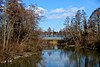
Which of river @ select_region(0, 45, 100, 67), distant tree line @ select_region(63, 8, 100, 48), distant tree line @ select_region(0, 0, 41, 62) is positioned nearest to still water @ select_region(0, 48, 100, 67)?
river @ select_region(0, 45, 100, 67)

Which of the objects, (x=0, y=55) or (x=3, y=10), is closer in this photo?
(x=0, y=55)

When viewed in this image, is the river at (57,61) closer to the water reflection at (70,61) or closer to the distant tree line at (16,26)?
the water reflection at (70,61)

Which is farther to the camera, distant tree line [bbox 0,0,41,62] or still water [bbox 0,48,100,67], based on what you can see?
distant tree line [bbox 0,0,41,62]

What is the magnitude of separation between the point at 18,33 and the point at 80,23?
36.7 meters

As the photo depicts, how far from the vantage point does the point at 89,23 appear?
3041 inches

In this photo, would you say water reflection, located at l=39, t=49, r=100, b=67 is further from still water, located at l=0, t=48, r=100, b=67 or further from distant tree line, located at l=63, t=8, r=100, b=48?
distant tree line, located at l=63, t=8, r=100, b=48

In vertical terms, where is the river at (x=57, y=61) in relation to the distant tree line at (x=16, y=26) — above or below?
below

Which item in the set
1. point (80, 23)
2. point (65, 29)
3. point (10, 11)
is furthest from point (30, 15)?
point (65, 29)

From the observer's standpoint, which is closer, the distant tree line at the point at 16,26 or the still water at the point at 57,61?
the still water at the point at 57,61

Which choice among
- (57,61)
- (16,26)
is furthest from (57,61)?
(16,26)

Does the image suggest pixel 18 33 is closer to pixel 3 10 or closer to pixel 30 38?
pixel 30 38

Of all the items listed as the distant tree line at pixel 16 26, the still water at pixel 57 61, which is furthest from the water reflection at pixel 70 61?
the distant tree line at pixel 16 26

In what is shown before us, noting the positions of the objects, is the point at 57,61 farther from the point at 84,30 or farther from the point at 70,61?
the point at 84,30

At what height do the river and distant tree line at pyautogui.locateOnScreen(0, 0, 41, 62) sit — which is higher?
distant tree line at pyautogui.locateOnScreen(0, 0, 41, 62)
